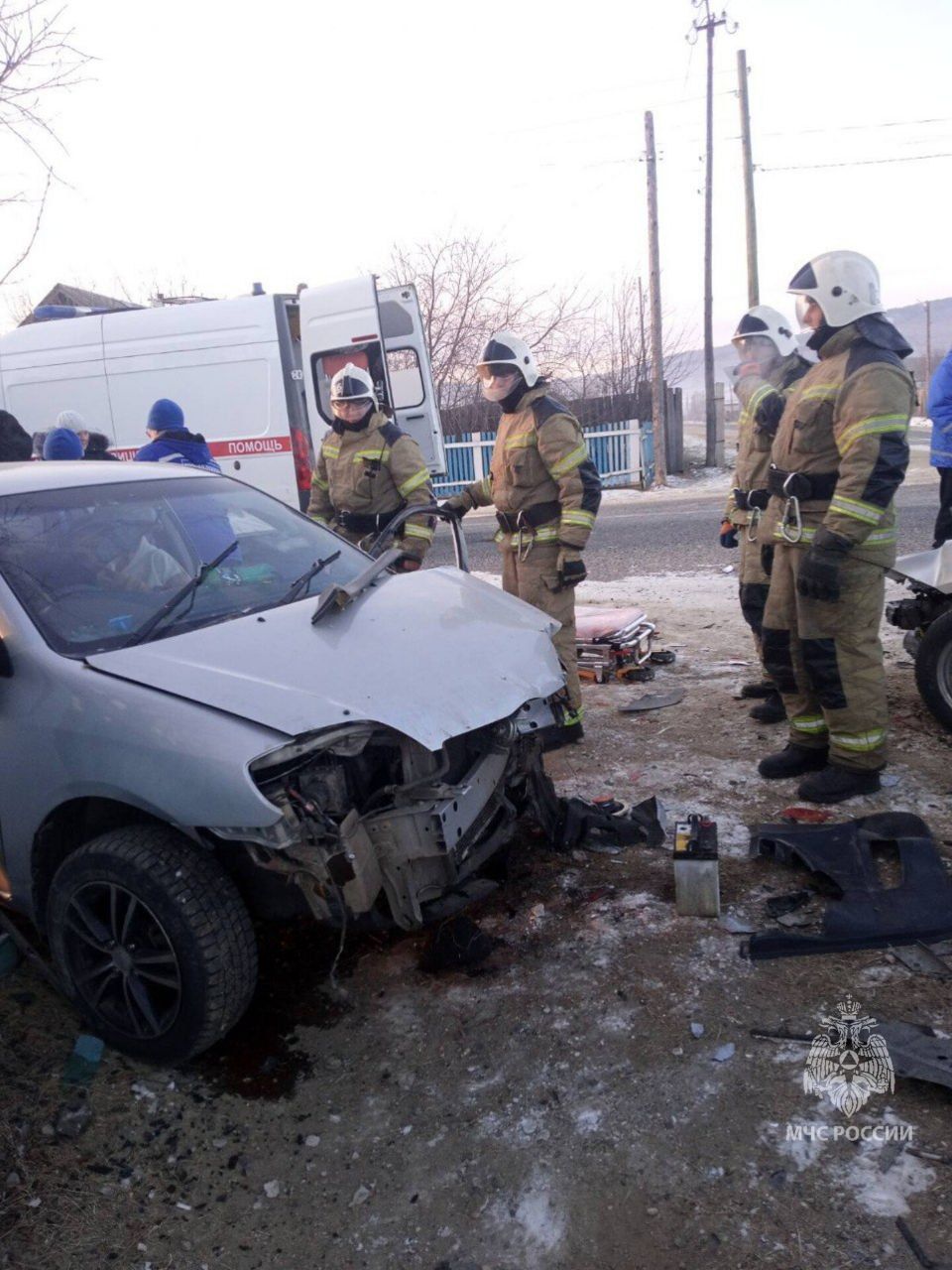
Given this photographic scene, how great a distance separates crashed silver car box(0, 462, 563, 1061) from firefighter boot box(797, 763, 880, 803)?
141 cm

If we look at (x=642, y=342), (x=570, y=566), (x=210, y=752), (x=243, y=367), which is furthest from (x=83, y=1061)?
(x=642, y=342)

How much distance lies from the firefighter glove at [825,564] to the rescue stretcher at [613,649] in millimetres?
2225

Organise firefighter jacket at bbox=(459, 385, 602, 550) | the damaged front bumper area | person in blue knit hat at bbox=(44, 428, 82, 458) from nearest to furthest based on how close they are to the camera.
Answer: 1. the damaged front bumper area
2. firefighter jacket at bbox=(459, 385, 602, 550)
3. person in blue knit hat at bbox=(44, 428, 82, 458)

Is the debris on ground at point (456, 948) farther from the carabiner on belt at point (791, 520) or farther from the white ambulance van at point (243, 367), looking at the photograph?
the white ambulance van at point (243, 367)

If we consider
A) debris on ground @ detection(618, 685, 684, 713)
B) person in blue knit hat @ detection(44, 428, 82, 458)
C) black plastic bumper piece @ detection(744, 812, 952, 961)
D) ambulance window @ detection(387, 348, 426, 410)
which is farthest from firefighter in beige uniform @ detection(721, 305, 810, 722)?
ambulance window @ detection(387, 348, 426, 410)

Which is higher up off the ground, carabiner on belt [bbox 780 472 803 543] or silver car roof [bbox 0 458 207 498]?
silver car roof [bbox 0 458 207 498]

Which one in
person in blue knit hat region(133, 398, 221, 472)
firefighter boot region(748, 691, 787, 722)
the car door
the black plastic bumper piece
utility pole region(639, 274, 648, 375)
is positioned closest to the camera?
the black plastic bumper piece

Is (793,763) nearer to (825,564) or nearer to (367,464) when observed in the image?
(825,564)

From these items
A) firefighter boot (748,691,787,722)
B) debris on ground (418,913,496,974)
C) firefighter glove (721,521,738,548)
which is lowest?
debris on ground (418,913,496,974)

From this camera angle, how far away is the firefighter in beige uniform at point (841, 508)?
150 inches

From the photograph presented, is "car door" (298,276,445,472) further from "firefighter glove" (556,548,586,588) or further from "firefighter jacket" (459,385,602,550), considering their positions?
"firefighter glove" (556,548,586,588)

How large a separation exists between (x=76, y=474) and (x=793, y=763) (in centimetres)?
331

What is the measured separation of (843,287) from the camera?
12.9 feet

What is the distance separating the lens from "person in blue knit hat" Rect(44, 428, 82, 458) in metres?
6.07
